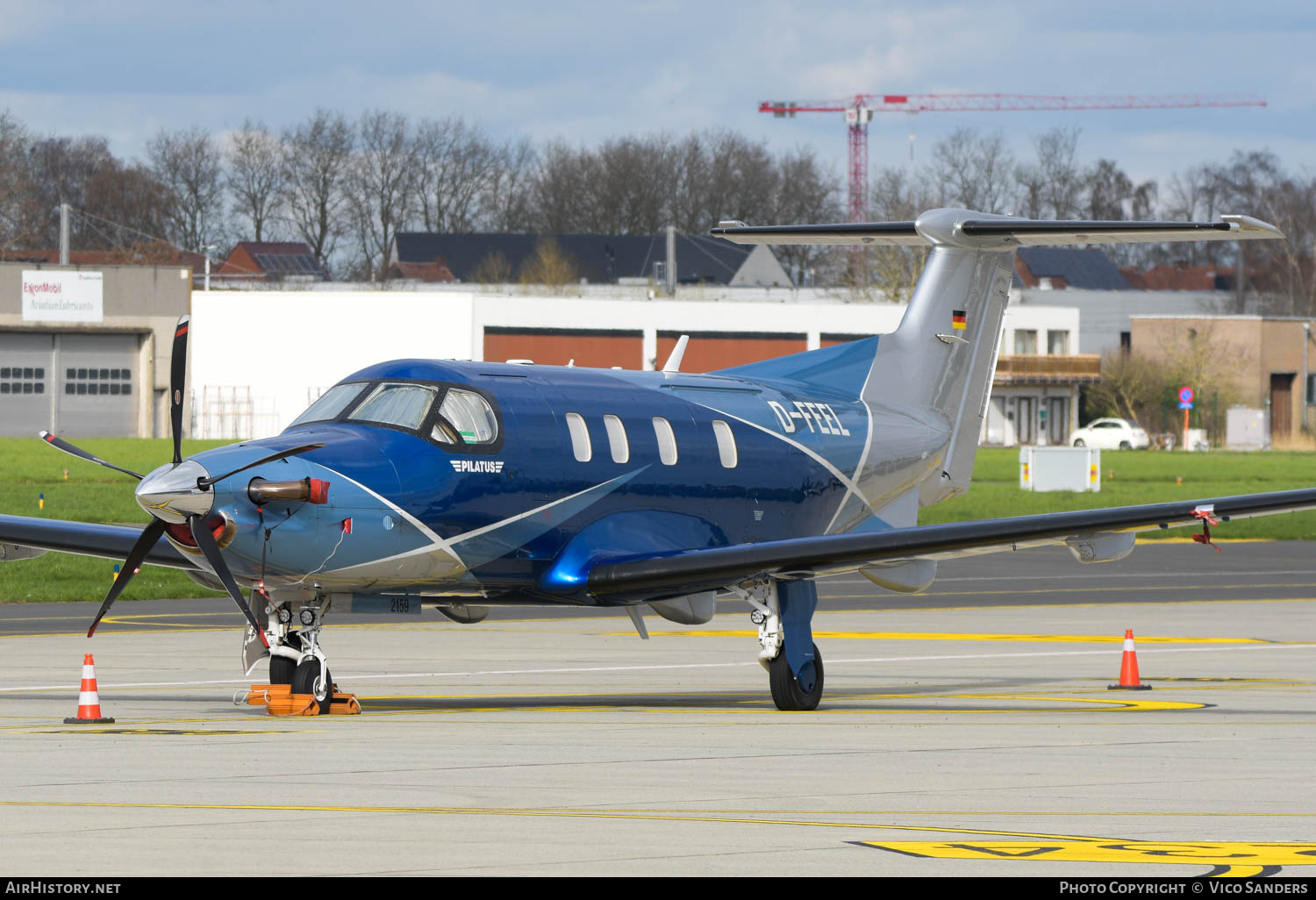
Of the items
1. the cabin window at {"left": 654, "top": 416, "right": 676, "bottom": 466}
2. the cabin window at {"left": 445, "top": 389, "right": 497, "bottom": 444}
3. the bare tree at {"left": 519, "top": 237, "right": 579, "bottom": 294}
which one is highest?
the bare tree at {"left": 519, "top": 237, "right": 579, "bottom": 294}

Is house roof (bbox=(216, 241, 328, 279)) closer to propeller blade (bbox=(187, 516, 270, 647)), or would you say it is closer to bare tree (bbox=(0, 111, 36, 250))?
bare tree (bbox=(0, 111, 36, 250))

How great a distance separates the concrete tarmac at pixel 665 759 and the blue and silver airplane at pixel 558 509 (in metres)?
1.12

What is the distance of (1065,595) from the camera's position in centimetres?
3238

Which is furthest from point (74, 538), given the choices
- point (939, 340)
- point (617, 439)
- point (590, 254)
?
point (590, 254)

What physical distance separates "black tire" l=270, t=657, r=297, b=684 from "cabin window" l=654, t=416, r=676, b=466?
4.20m

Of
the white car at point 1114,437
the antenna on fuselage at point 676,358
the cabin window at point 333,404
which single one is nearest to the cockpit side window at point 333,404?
the cabin window at point 333,404

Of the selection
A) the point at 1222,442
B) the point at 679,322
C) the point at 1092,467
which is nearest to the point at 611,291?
the point at 679,322

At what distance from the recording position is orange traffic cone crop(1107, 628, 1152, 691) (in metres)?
18.6

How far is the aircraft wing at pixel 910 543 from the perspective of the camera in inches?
628

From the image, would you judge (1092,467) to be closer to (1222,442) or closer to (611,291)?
(1222,442)

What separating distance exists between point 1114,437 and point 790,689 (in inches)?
3518

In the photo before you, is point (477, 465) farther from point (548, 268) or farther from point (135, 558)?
point (548, 268)

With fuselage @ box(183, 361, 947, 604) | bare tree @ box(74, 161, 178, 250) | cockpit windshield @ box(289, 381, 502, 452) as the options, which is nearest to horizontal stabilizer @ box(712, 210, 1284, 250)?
fuselage @ box(183, 361, 947, 604)

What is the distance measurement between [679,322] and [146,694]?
7715cm
